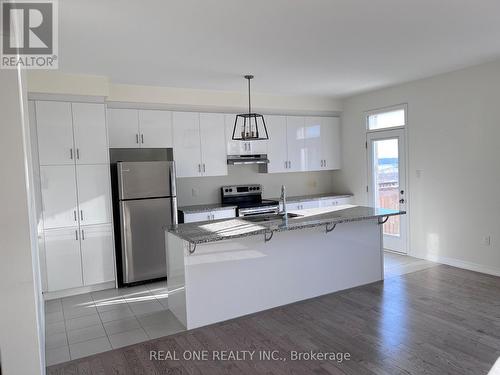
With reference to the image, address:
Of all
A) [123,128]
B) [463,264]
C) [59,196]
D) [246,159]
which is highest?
[123,128]

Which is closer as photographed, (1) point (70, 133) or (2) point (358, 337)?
(2) point (358, 337)

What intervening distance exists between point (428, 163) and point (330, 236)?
2.15 metres

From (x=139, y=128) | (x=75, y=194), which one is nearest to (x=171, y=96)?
(x=139, y=128)

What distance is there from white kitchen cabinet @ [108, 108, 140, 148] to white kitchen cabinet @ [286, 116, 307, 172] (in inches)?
99.5

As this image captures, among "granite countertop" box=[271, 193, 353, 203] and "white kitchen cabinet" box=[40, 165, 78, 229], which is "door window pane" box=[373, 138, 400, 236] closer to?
"granite countertop" box=[271, 193, 353, 203]

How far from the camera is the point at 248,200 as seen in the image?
623 cm

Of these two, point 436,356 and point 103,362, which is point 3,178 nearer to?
point 103,362

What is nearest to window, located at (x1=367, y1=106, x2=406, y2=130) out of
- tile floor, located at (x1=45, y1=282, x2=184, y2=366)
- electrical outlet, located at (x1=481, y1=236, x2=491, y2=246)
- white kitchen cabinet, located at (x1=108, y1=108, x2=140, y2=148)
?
electrical outlet, located at (x1=481, y1=236, x2=491, y2=246)

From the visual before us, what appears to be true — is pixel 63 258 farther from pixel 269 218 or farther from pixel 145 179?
pixel 269 218

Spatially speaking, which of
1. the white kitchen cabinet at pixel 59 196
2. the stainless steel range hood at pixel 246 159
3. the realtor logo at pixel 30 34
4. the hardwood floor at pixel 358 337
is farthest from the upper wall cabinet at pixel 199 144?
the hardwood floor at pixel 358 337

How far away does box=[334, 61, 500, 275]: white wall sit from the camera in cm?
459

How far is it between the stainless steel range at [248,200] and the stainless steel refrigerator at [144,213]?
1.19 metres

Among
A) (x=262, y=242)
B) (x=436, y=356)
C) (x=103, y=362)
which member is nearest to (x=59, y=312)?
(x=103, y=362)

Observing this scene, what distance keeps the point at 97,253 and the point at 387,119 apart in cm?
464
